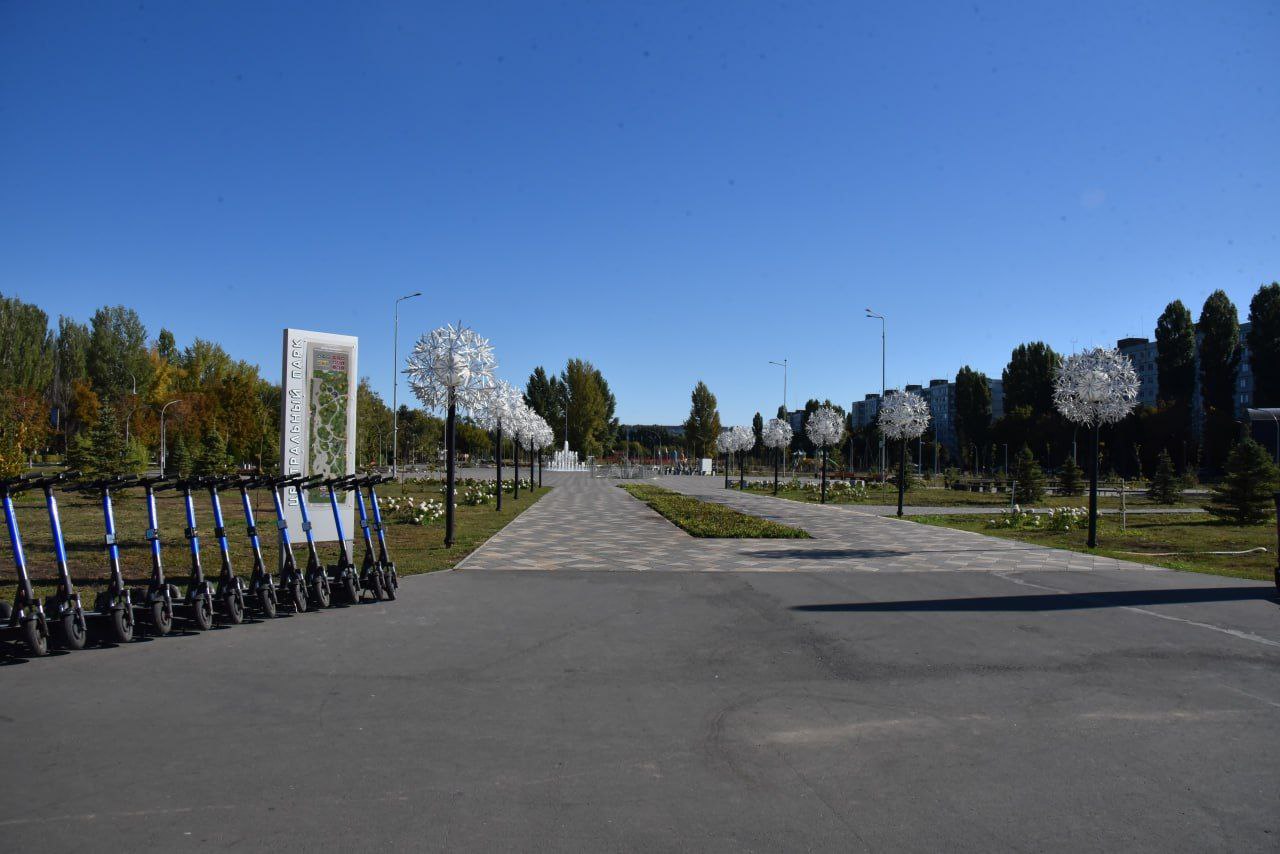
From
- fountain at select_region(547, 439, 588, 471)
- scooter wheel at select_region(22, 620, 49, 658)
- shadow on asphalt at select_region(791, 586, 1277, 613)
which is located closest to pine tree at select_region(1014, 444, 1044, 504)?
shadow on asphalt at select_region(791, 586, 1277, 613)

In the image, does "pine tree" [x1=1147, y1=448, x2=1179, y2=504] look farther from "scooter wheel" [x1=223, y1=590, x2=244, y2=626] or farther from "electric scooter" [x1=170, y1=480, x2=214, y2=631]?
"electric scooter" [x1=170, y1=480, x2=214, y2=631]

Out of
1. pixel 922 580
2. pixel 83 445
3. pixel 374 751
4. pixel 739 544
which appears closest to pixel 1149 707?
pixel 374 751

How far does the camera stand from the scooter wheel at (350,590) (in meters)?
9.48

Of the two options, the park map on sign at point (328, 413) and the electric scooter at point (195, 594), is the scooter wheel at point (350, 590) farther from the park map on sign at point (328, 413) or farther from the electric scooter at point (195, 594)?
the park map on sign at point (328, 413)

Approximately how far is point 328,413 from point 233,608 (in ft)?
27.3

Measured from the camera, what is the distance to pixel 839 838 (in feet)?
12.2

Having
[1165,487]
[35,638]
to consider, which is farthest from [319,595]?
[1165,487]

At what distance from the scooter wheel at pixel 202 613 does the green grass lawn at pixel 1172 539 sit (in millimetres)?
14505

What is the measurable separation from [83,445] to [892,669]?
34325 millimetres

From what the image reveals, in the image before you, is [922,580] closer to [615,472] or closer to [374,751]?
[374,751]

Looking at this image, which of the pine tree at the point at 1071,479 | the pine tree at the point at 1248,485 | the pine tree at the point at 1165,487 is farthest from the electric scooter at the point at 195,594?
the pine tree at the point at 1071,479

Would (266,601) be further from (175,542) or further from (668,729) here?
(175,542)

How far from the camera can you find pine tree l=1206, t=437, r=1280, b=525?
77.7 ft

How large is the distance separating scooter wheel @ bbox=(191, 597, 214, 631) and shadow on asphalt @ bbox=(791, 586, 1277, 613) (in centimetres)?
630
